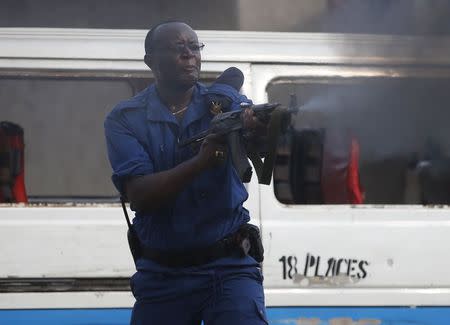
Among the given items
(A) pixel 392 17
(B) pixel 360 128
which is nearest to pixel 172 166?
(B) pixel 360 128

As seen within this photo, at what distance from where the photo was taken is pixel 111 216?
13.4 feet

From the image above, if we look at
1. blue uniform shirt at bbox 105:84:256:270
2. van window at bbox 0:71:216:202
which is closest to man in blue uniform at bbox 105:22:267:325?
blue uniform shirt at bbox 105:84:256:270

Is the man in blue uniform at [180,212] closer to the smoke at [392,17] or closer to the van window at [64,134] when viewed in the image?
the smoke at [392,17]

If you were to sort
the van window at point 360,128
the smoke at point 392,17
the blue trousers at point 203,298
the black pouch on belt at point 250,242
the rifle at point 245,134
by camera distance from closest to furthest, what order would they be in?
the rifle at point 245,134
the blue trousers at point 203,298
the black pouch on belt at point 250,242
the smoke at point 392,17
the van window at point 360,128

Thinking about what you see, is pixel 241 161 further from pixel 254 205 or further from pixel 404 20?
pixel 404 20

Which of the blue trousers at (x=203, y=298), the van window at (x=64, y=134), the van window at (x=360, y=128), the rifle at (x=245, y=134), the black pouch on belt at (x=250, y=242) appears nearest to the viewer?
Result: the rifle at (x=245, y=134)

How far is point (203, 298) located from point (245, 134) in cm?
56

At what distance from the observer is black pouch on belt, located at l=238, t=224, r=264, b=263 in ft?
9.39

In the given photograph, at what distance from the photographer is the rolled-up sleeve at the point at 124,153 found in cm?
280

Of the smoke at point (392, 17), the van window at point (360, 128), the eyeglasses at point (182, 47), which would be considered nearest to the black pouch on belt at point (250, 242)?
the eyeglasses at point (182, 47)

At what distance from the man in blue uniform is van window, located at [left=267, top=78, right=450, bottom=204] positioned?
138 centimetres

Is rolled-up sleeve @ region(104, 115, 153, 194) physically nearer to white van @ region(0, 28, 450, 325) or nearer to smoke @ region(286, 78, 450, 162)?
white van @ region(0, 28, 450, 325)

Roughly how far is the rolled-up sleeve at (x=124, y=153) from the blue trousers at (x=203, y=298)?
346 mm

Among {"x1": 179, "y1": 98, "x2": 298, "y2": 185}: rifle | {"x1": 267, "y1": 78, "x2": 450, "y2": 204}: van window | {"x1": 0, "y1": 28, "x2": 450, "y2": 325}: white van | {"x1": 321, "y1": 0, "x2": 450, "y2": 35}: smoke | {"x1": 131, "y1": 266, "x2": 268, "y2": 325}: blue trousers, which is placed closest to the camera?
{"x1": 179, "y1": 98, "x2": 298, "y2": 185}: rifle
